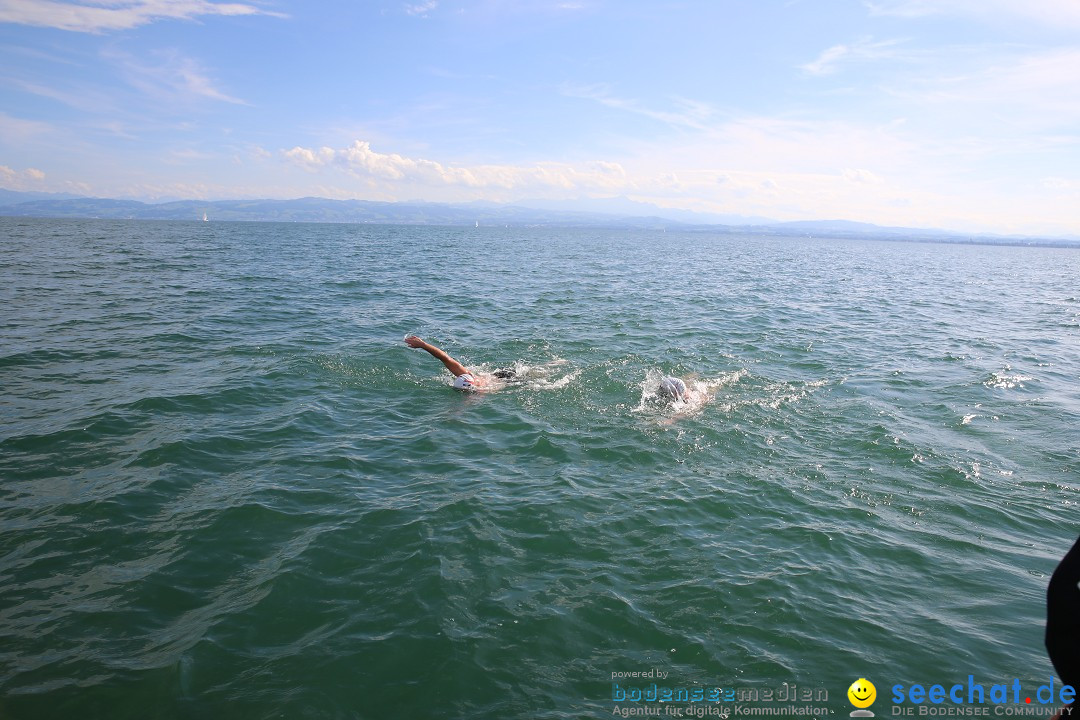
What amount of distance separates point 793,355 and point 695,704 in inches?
649

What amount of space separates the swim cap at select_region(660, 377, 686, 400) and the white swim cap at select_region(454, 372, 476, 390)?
5.35m

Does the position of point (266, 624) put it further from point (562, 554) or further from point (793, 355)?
point (793, 355)

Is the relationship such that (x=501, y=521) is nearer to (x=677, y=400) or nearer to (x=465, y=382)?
(x=465, y=382)

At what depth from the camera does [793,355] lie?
773 inches

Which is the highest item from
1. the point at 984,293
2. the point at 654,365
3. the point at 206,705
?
the point at 984,293

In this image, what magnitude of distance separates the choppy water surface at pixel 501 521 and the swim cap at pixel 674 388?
56 centimetres

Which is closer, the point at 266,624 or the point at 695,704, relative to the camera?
the point at 695,704

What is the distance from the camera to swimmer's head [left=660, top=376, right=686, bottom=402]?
13.8 metres

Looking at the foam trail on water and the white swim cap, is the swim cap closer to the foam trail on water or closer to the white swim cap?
the foam trail on water

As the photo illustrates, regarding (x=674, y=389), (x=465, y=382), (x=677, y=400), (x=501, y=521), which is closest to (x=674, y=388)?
(x=674, y=389)

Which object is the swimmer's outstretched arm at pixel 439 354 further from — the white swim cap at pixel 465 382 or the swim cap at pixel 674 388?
the swim cap at pixel 674 388

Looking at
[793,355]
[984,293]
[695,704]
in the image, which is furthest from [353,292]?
[984,293]

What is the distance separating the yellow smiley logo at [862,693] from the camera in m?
5.73

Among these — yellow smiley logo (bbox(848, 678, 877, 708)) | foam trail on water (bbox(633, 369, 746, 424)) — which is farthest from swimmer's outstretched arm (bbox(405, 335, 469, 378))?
yellow smiley logo (bbox(848, 678, 877, 708))
